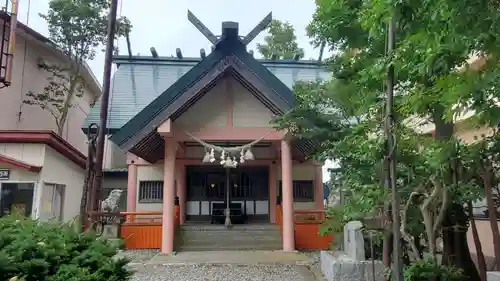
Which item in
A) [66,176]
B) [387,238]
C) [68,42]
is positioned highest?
[68,42]

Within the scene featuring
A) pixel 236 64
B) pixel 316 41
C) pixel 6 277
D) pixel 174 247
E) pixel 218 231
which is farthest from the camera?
pixel 218 231

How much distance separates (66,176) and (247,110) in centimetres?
568

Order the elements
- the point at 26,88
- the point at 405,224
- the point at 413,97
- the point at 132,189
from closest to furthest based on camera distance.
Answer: the point at 413,97, the point at 405,224, the point at 132,189, the point at 26,88

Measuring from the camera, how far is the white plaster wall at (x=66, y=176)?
10328 millimetres

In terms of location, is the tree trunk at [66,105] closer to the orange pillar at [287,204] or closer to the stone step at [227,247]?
the stone step at [227,247]

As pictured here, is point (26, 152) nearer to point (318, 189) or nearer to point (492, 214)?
point (318, 189)

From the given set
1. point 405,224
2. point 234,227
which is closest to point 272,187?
point 234,227

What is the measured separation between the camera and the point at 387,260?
185 inches

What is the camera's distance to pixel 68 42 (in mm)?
17141

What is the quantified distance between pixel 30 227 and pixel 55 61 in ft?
49.9

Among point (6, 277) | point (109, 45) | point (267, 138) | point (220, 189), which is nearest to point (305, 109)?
point (267, 138)

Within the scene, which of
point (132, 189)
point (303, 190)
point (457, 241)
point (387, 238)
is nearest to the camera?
point (387, 238)

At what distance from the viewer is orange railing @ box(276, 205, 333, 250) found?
36.3 ft

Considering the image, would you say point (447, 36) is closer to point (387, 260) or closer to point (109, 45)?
point (387, 260)
